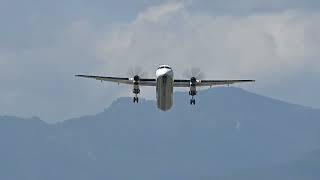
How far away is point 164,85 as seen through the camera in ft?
418

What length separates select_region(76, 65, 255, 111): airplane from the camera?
12762cm

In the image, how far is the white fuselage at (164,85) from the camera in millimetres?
127312

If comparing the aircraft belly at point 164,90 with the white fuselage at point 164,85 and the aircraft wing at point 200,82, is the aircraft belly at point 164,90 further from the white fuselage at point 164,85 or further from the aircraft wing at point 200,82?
the aircraft wing at point 200,82

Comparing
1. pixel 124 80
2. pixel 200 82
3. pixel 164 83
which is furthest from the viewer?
pixel 124 80

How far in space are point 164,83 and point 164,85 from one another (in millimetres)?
321

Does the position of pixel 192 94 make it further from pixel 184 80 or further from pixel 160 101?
pixel 160 101

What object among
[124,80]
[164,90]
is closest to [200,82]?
[124,80]

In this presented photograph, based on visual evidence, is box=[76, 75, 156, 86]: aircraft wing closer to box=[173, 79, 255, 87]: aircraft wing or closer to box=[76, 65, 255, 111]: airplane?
box=[76, 65, 255, 111]: airplane

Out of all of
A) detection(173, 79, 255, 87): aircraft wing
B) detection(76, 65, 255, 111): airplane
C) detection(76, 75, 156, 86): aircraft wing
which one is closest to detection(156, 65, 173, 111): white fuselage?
detection(76, 65, 255, 111): airplane

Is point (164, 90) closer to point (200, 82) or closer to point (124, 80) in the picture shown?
point (200, 82)

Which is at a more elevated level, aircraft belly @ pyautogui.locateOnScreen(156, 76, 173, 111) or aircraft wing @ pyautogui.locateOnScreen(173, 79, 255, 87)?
aircraft wing @ pyautogui.locateOnScreen(173, 79, 255, 87)

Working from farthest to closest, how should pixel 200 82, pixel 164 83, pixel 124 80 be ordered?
pixel 124 80 → pixel 200 82 → pixel 164 83

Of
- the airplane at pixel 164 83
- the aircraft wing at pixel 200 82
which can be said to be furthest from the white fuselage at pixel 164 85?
the aircraft wing at pixel 200 82

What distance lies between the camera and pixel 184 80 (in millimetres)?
144250
